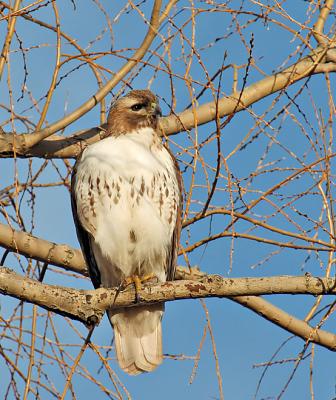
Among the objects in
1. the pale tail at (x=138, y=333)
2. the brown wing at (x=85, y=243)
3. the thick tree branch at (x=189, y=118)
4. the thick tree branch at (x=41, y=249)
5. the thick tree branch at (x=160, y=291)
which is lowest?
the thick tree branch at (x=160, y=291)

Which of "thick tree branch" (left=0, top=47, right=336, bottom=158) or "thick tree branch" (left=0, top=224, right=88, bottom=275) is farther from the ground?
"thick tree branch" (left=0, top=47, right=336, bottom=158)

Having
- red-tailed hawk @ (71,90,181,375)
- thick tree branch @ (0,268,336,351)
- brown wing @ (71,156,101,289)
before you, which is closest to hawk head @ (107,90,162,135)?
red-tailed hawk @ (71,90,181,375)

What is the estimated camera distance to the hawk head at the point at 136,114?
189 inches

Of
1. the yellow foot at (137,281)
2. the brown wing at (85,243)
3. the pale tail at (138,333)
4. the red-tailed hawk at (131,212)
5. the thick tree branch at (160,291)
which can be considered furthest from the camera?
the pale tail at (138,333)

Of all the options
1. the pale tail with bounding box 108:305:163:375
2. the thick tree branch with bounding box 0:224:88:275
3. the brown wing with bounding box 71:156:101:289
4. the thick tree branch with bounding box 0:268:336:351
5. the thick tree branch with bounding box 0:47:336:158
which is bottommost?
the thick tree branch with bounding box 0:268:336:351

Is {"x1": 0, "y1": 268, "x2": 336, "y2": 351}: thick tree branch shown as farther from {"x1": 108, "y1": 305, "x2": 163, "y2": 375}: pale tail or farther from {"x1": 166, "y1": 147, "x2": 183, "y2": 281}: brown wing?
{"x1": 108, "y1": 305, "x2": 163, "y2": 375}: pale tail

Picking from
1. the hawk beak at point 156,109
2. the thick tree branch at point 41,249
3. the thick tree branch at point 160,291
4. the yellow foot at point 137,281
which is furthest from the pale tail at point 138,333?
the hawk beak at point 156,109

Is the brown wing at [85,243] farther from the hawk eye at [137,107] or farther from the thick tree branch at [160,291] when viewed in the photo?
the thick tree branch at [160,291]

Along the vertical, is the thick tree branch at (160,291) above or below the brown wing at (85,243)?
below

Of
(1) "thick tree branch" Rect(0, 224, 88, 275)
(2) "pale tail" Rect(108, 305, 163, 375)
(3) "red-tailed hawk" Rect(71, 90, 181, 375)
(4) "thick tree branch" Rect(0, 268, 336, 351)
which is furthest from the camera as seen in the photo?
(2) "pale tail" Rect(108, 305, 163, 375)

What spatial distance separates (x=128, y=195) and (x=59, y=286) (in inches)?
37.9

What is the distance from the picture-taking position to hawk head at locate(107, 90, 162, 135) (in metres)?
4.79

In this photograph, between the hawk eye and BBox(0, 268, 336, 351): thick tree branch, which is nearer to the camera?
BBox(0, 268, 336, 351): thick tree branch

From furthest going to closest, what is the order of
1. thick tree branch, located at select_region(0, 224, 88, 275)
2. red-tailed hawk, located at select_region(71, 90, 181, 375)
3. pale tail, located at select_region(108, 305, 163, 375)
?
pale tail, located at select_region(108, 305, 163, 375), red-tailed hawk, located at select_region(71, 90, 181, 375), thick tree branch, located at select_region(0, 224, 88, 275)
